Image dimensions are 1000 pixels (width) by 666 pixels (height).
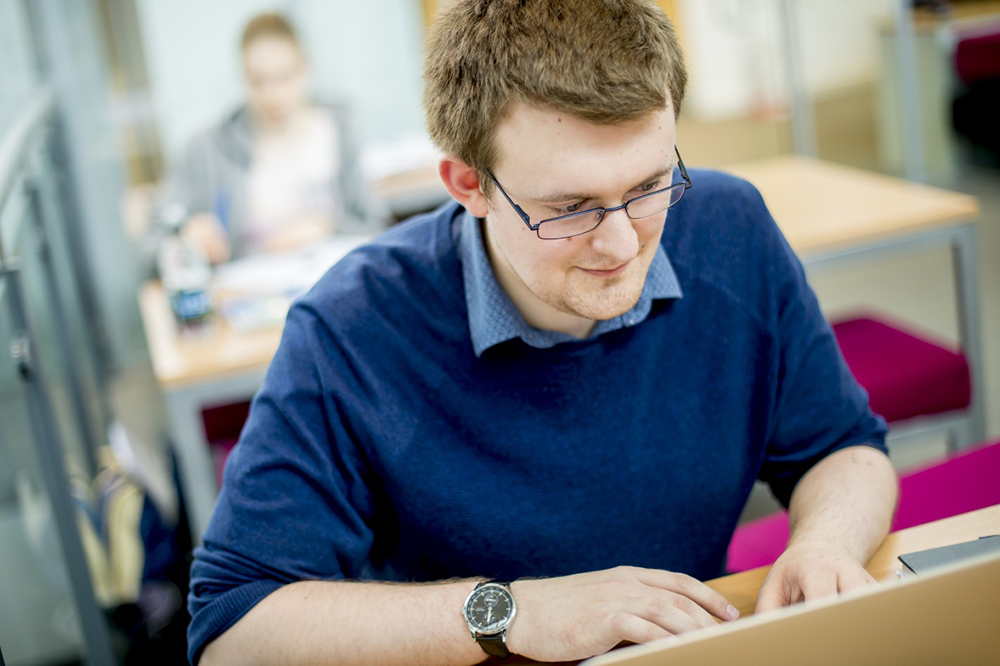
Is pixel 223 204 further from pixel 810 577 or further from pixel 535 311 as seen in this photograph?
pixel 810 577

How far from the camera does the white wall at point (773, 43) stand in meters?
4.83

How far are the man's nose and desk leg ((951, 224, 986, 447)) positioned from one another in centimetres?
155

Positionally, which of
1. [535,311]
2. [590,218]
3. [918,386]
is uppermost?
[590,218]

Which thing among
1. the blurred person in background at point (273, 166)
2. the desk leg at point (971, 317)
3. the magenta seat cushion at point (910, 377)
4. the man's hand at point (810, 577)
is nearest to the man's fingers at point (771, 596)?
the man's hand at point (810, 577)

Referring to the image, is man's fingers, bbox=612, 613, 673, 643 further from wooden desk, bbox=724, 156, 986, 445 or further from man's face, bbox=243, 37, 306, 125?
man's face, bbox=243, 37, 306, 125

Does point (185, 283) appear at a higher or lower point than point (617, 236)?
lower

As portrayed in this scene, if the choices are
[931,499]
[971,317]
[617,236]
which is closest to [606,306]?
[617,236]

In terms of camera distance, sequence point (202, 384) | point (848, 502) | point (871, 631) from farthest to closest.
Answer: point (202, 384), point (848, 502), point (871, 631)

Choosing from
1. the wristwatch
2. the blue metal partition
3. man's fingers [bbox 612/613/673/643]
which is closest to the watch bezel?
the wristwatch

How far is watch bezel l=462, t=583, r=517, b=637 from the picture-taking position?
94 centimetres

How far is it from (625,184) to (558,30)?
0.53ft

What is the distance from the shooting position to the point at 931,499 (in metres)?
1.53

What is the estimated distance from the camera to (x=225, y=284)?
243cm

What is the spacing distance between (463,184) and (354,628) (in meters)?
0.48
